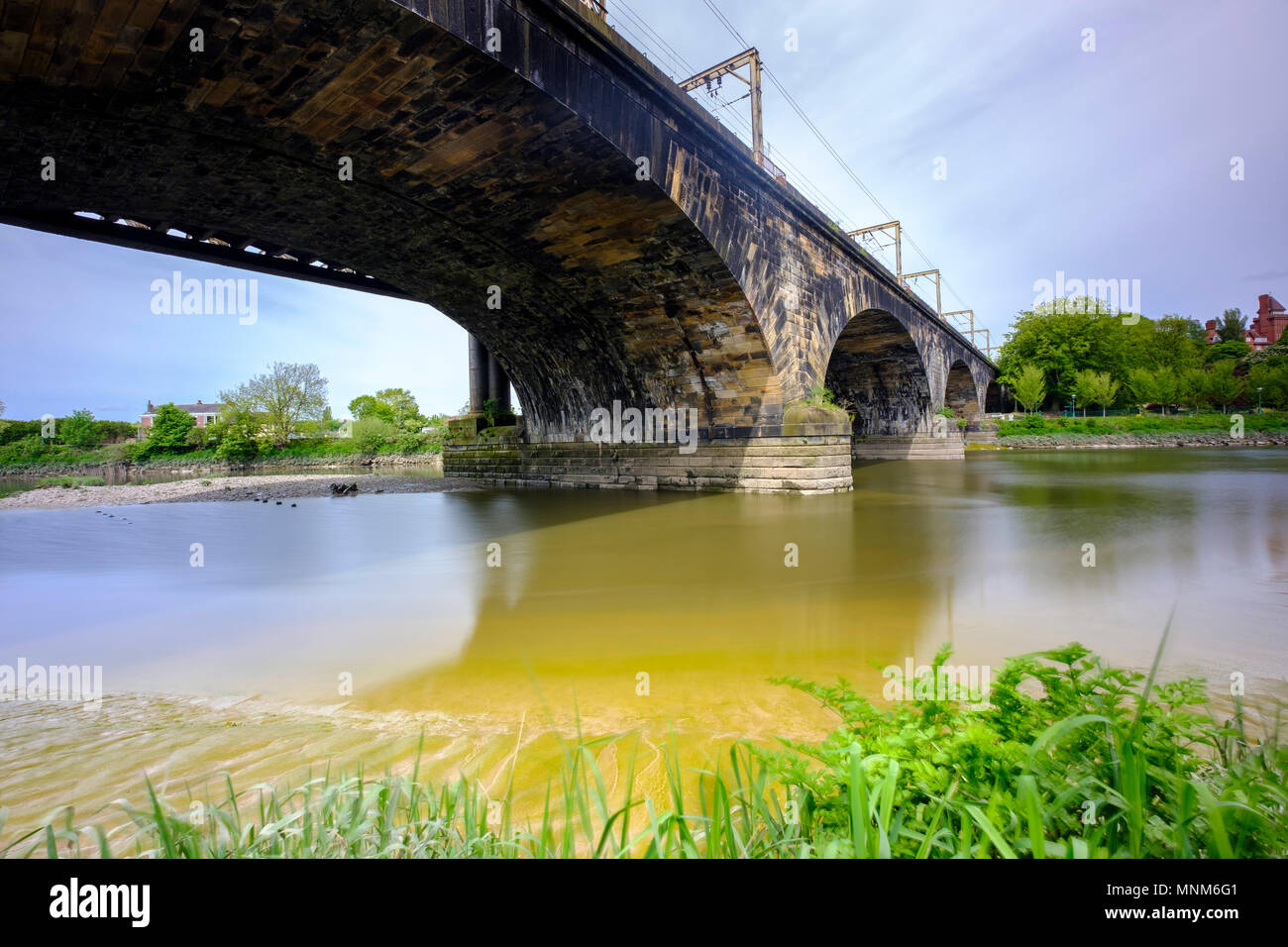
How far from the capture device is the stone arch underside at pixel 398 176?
6.04 metres

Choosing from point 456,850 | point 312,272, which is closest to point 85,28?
point 456,850

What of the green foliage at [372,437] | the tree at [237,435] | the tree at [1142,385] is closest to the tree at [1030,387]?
the tree at [1142,385]

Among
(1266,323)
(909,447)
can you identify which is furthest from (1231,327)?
(909,447)

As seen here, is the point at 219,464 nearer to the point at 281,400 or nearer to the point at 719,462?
the point at 281,400

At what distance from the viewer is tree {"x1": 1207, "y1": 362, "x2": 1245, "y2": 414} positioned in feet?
132

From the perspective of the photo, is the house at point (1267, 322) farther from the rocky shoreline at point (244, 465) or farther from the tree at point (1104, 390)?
the rocky shoreline at point (244, 465)

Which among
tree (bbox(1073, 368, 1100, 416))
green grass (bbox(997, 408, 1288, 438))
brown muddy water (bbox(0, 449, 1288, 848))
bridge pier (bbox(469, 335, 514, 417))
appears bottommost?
brown muddy water (bbox(0, 449, 1288, 848))

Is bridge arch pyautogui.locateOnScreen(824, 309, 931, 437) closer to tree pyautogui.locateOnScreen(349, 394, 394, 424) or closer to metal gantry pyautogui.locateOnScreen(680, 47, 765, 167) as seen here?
metal gantry pyautogui.locateOnScreen(680, 47, 765, 167)

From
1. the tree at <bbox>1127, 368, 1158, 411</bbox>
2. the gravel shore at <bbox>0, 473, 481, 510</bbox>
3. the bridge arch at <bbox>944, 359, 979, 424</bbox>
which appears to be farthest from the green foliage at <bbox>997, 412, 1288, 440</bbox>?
the gravel shore at <bbox>0, 473, 481, 510</bbox>

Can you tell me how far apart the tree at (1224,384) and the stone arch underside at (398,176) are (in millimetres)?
47092

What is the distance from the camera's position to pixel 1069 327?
4638 centimetres

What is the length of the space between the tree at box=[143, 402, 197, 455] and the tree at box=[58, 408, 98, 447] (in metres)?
5.81

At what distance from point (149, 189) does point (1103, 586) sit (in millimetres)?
13302
